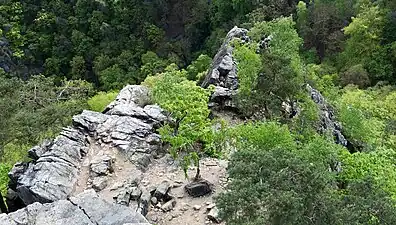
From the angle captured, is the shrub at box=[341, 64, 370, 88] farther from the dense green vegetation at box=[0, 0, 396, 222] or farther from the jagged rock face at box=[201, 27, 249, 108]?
the jagged rock face at box=[201, 27, 249, 108]

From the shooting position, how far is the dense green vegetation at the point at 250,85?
1177 centimetres

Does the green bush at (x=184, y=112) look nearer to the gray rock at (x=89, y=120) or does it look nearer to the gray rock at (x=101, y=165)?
the gray rock at (x=101, y=165)

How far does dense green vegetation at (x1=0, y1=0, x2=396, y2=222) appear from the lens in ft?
38.6

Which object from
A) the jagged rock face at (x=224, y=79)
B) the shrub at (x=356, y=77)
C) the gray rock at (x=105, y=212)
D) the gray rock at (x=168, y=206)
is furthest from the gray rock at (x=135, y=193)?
the shrub at (x=356, y=77)

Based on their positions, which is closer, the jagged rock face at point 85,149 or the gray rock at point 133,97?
the jagged rock face at point 85,149

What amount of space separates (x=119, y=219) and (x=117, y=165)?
7.80m

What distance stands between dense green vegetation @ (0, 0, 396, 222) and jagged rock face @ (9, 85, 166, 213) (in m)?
1.07

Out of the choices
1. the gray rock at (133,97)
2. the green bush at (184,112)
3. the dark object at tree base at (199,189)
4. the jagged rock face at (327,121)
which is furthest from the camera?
the gray rock at (133,97)

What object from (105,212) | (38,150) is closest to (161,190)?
(38,150)

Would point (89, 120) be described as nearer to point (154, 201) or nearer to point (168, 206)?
point (154, 201)

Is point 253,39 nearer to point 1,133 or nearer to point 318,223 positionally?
point 1,133

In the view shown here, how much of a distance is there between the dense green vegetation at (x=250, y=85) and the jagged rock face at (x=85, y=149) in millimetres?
1075

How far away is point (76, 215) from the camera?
12555mm

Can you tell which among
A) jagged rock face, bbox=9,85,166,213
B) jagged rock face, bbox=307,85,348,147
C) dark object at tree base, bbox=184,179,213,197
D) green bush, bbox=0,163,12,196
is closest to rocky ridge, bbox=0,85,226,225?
jagged rock face, bbox=9,85,166,213
